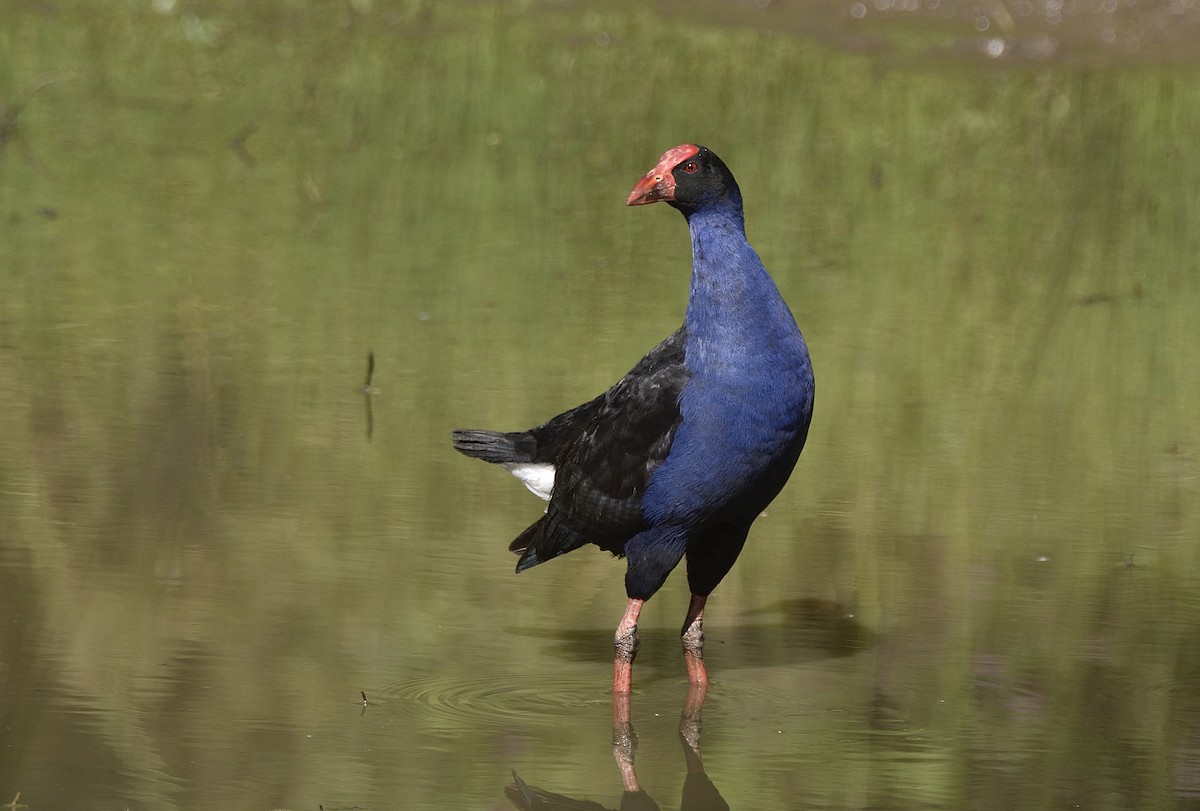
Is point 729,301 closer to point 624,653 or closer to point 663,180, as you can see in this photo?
point 663,180

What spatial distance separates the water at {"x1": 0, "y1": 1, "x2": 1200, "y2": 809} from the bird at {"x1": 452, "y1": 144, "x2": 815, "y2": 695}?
1.12ft

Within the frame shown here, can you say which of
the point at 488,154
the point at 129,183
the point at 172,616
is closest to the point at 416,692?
the point at 172,616

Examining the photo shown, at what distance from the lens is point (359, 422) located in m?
7.36

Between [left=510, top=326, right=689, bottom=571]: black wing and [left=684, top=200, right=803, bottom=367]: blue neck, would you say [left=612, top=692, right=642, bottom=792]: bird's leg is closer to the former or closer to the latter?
[left=510, top=326, right=689, bottom=571]: black wing

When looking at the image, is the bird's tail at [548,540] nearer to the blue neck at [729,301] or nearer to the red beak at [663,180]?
the blue neck at [729,301]

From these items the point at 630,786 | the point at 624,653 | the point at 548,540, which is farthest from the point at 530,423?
the point at 630,786

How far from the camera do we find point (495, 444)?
5.90m

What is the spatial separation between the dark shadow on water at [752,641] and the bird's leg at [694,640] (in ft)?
0.26

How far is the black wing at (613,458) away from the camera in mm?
5219

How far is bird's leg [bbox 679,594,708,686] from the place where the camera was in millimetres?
5453

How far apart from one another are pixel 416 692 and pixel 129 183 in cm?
A: 660

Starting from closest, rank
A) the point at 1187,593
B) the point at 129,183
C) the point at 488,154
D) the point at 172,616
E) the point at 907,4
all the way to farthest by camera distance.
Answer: the point at 172,616
the point at 1187,593
the point at 129,183
the point at 488,154
the point at 907,4

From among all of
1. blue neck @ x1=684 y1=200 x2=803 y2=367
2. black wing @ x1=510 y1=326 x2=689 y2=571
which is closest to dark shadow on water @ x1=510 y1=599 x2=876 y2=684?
black wing @ x1=510 y1=326 x2=689 y2=571

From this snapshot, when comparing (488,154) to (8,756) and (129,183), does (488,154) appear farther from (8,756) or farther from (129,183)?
(8,756)
